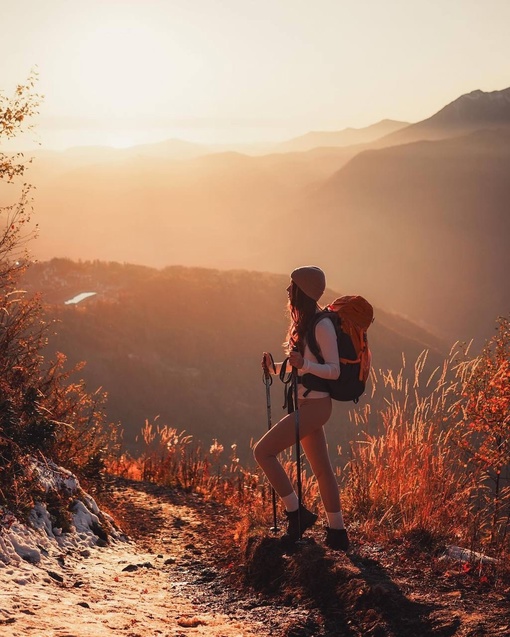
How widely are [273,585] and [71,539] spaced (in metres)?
1.53

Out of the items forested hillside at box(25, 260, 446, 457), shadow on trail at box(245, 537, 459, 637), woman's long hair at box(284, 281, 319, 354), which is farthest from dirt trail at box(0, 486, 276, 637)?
forested hillside at box(25, 260, 446, 457)

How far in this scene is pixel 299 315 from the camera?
466cm

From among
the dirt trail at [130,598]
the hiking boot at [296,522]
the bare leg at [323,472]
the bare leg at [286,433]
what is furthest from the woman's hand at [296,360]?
the dirt trail at [130,598]

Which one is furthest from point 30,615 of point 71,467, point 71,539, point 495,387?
point 495,387

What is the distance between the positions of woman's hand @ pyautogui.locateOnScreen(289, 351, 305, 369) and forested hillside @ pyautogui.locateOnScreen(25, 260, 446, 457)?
4876 centimetres

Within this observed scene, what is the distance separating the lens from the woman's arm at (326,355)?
436 cm

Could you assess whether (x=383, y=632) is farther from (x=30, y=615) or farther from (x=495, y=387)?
(x=495, y=387)

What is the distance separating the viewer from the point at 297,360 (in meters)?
4.42

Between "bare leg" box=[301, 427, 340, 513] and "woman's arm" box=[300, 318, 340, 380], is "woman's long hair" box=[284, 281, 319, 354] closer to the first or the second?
"woman's arm" box=[300, 318, 340, 380]

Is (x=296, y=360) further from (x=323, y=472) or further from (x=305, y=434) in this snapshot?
(x=323, y=472)

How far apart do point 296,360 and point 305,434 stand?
518mm

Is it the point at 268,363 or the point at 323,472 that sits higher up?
the point at 268,363

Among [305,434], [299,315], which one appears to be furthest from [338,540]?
[299,315]

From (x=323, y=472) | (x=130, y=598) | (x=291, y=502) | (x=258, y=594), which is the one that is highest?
(x=323, y=472)
